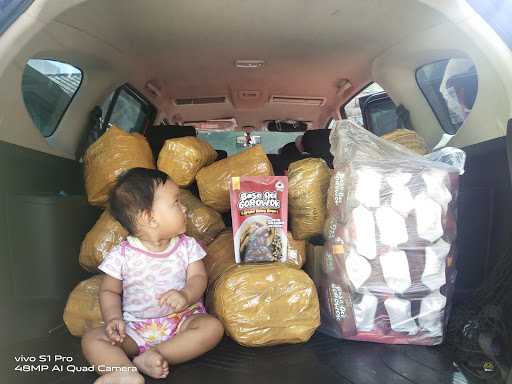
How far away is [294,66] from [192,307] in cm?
178

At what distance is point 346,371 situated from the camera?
133cm

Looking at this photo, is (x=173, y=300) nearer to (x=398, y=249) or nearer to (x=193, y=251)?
(x=193, y=251)

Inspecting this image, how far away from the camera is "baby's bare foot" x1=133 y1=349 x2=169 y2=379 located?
4.27 feet

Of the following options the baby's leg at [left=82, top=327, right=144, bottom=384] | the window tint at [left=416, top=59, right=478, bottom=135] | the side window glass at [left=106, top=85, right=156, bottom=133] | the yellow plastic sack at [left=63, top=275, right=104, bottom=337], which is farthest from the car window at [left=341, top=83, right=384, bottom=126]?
the baby's leg at [left=82, top=327, right=144, bottom=384]

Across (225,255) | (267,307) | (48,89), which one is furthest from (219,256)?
(48,89)

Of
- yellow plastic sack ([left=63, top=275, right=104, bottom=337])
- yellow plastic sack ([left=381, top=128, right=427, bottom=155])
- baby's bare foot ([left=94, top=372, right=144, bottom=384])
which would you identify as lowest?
baby's bare foot ([left=94, top=372, right=144, bottom=384])

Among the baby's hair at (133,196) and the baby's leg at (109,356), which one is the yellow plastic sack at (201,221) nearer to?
the baby's hair at (133,196)

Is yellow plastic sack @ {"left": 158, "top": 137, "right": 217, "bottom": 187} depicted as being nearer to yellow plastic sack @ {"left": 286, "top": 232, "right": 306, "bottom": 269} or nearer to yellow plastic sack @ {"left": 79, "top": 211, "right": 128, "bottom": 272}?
yellow plastic sack @ {"left": 79, "top": 211, "right": 128, "bottom": 272}

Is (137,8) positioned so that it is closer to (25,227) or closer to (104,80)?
(104,80)

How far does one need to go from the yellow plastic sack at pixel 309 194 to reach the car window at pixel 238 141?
180 cm

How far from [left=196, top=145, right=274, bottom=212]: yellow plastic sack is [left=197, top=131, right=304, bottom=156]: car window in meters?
1.64

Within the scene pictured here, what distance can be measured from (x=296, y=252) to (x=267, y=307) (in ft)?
1.40

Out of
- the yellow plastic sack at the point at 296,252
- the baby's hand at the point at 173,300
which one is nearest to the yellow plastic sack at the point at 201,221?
the yellow plastic sack at the point at 296,252

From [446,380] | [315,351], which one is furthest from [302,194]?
[446,380]
